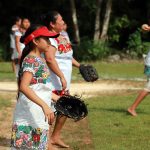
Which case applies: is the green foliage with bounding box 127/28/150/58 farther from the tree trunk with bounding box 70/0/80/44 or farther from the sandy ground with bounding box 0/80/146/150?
the sandy ground with bounding box 0/80/146/150

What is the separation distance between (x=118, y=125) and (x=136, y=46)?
1826 centimetres

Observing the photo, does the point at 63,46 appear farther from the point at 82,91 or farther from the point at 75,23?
the point at 75,23

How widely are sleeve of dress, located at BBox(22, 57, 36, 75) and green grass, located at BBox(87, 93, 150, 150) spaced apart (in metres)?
2.44

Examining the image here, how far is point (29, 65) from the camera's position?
20.0ft

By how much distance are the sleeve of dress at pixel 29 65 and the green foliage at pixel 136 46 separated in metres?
21.4

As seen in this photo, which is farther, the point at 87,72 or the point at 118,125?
the point at 118,125

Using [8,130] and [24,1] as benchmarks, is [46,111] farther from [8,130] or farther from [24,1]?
[24,1]

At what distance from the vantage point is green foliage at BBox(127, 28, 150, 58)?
27422mm

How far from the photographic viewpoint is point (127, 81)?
1692cm

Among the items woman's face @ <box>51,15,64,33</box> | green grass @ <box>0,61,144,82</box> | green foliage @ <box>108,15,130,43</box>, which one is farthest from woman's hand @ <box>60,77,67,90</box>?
green foliage @ <box>108,15,130,43</box>

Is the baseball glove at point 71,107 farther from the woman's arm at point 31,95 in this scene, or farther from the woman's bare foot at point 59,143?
the woman's bare foot at point 59,143

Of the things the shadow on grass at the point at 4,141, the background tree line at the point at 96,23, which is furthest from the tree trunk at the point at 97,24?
the shadow on grass at the point at 4,141

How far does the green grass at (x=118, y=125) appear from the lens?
8438mm

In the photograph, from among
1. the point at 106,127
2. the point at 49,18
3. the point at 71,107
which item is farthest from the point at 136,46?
the point at 71,107
